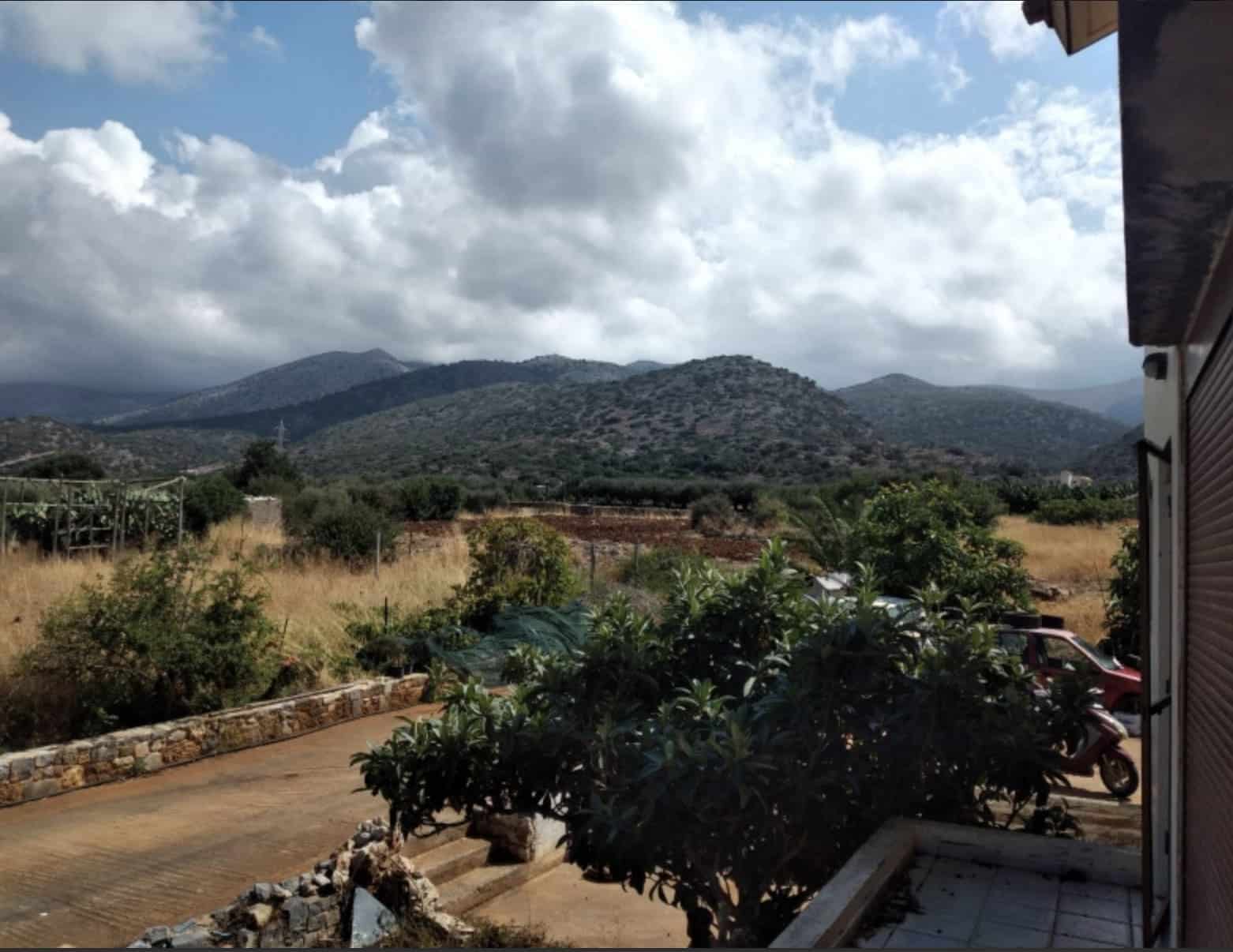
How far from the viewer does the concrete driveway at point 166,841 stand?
6.59m

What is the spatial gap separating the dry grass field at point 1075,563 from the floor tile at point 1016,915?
12.4 meters

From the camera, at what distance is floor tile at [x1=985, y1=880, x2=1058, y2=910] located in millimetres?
4684

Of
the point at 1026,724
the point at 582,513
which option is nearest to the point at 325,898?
the point at 1026,724

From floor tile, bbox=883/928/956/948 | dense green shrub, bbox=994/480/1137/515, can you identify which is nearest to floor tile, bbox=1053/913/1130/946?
floor tile, bbox=883/928/956/948

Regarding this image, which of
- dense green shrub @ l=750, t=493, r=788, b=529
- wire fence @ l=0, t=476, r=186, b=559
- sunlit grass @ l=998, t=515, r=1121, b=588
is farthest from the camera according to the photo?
dense green shrub @ l=750, t=493, r=788, b=529

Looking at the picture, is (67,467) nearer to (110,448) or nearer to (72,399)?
(110,448)

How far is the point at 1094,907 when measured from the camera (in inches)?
187

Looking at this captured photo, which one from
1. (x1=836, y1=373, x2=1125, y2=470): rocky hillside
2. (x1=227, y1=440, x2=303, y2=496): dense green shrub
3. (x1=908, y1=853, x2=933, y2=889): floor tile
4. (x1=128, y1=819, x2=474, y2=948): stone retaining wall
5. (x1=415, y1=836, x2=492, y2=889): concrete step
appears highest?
(x1=836, y1=373, x2=1125, y2=470): rocky hillside

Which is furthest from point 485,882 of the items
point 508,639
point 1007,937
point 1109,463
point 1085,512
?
point 1109,463

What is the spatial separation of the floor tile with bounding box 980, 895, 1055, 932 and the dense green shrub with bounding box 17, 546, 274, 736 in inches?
346

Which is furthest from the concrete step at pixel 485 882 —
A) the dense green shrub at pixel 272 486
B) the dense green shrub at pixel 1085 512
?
the dense green shrub at pixel 1085 512

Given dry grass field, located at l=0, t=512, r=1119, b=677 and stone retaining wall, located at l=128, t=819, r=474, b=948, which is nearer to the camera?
stone retaining wall, located at l=128, t=819, r=474, b=948

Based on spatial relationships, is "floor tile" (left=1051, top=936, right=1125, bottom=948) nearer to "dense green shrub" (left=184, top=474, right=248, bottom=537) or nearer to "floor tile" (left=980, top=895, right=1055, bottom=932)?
"floor tile" (left=980, top=895, right=1055, bottom=932)

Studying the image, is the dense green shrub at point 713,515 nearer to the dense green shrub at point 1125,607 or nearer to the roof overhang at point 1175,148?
the dense green shrub at point 1125,607
